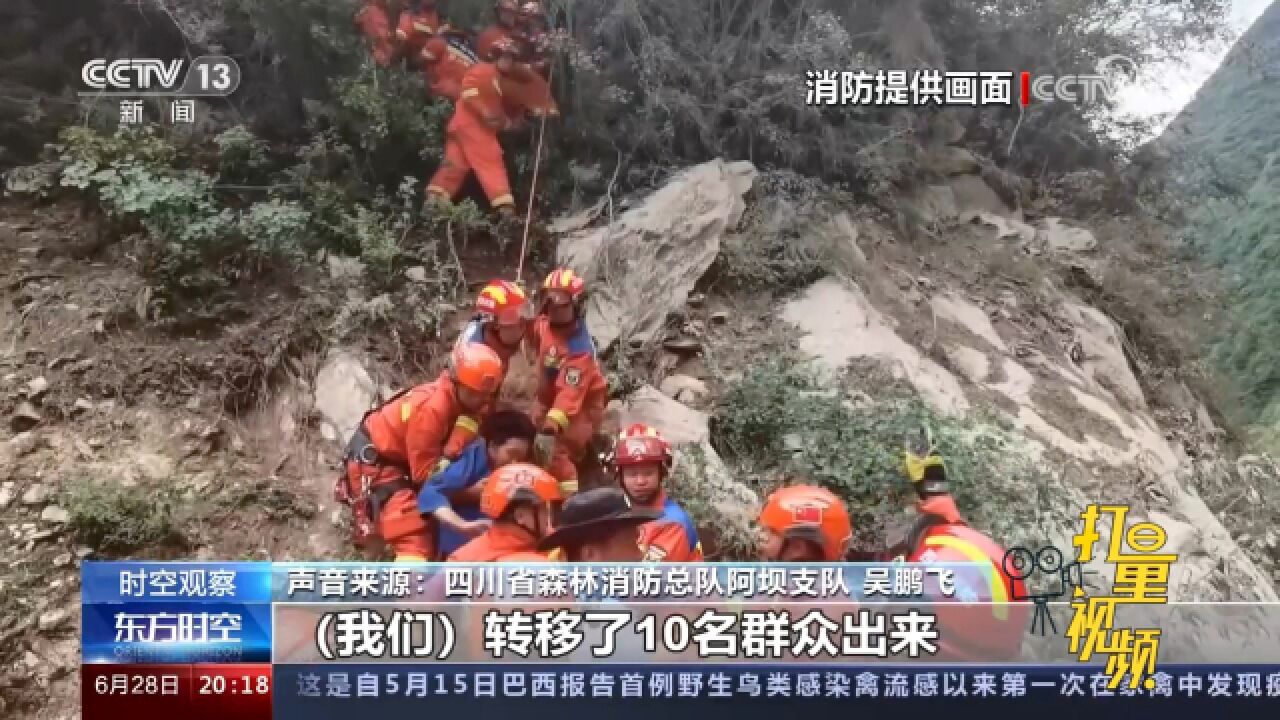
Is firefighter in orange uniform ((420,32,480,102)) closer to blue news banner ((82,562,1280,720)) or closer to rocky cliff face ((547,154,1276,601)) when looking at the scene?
rocky cliff face ((547,154,1276,601))

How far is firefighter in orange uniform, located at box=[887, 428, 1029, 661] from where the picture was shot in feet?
8.21

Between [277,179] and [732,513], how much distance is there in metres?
1.74

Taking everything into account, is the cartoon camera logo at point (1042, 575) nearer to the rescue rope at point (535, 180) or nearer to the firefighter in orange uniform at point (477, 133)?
the rescue rope at point (535, 180)

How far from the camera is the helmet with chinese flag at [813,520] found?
2.51 meters

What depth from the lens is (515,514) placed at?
2.46 meters

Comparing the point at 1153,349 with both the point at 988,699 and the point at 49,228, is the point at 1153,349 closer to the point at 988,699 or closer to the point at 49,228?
the point at 988,699

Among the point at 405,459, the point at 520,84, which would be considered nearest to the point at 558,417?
the point at 405,459

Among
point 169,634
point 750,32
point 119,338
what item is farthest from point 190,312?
point 750,32

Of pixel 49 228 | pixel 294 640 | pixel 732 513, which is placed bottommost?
pixel 294 640

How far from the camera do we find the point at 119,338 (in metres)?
2.82

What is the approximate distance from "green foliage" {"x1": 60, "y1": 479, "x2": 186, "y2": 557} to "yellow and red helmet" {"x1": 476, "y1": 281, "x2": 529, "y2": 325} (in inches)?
41.2

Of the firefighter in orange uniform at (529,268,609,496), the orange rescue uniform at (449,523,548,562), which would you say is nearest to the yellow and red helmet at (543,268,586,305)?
the firefighter in orange uniform at (529,268,609,496)

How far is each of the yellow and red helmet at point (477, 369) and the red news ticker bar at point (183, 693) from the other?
96 cm

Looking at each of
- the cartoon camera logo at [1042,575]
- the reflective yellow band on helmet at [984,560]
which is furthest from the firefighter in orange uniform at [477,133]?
the cartoon camera logo at [1042,575]
